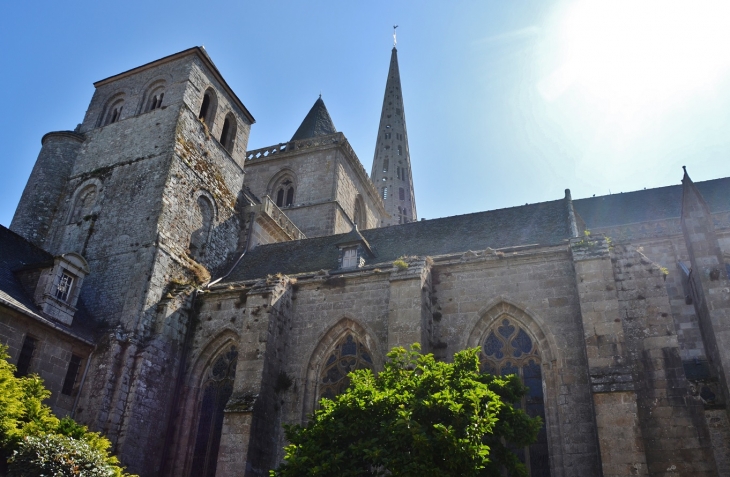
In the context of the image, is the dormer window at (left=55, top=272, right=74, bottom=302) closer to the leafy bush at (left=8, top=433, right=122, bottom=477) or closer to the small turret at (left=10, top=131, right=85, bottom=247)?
the small turret at (left=10, top=131, right=85, bottom=247)

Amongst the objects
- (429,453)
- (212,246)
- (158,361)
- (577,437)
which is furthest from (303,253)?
(429,453)

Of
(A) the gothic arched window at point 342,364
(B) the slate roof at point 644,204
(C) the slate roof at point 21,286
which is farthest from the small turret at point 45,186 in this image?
(B) the slate roof at point 644,204

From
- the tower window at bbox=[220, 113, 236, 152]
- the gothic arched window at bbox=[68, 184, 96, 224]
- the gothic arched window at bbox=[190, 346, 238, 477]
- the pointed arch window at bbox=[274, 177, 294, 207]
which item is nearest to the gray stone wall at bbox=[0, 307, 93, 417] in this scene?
the gothic arched window at bbox=[190, 346, 238, 477]

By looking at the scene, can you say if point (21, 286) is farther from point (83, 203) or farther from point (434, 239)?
point (434, 239)

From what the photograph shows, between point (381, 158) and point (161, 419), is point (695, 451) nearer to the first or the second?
point (161, 419)

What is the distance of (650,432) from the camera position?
12242 mm

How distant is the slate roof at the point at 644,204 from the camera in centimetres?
2117

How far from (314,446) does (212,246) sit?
12.6 meters

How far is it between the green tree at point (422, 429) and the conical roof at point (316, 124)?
2210 centimetres

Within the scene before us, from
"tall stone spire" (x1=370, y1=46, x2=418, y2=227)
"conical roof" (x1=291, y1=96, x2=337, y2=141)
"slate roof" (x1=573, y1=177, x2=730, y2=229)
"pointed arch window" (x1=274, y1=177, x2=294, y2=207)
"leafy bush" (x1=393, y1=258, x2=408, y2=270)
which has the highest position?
"tall stone spire" (x1=370, y1=46, x2=418, y2=227)

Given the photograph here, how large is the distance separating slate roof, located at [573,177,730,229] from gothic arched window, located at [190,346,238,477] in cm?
1385

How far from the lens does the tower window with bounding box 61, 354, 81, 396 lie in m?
15.2

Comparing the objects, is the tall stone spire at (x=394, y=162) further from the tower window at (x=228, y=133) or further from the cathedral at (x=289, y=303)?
the cathedral at (x=289, y=303)

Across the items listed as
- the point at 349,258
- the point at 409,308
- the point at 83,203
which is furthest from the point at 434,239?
the point at 83,203
